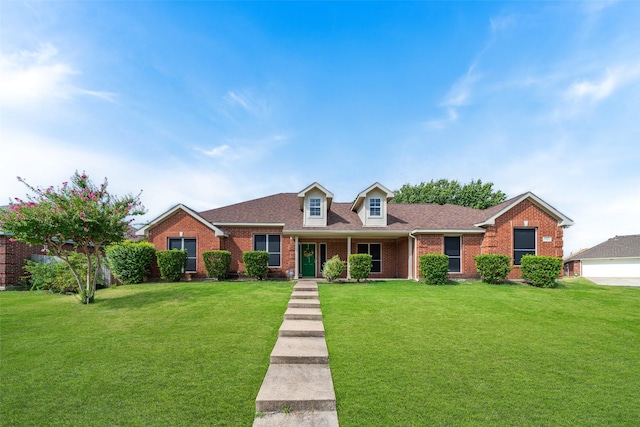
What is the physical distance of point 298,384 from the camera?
4559 millimetres

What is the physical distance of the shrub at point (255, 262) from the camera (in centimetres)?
1611

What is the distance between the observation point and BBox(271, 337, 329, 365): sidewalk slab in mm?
5430

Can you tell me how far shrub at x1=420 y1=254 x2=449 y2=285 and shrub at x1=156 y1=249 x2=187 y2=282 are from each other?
12.1 meters

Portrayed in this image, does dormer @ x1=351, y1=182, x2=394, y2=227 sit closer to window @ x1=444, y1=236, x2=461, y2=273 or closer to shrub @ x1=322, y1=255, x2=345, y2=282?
shrub @ x1=322, y1=255, x2=345, y2=282

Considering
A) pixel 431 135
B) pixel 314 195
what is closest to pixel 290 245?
pixel 314 195

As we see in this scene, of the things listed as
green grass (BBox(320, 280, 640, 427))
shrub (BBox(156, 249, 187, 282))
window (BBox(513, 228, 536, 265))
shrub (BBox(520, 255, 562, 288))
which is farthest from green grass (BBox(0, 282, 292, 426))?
window (BBox(513, 228, 536, 265))

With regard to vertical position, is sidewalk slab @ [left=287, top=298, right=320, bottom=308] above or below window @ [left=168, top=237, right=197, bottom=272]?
below

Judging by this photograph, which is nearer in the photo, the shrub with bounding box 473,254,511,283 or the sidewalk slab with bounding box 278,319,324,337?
the sidewalk slab with bounding box 278,319,324,337

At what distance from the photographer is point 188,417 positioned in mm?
3697

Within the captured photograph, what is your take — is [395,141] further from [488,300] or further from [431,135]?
[488,300]

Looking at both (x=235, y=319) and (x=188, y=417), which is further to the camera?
(x=235, y=319)

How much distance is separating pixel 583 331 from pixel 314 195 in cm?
1289

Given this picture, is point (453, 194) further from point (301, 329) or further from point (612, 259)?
point (301, 329)

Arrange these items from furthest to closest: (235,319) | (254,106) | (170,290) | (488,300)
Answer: (254,106)
(170,290)
(488,300)
(235,319)
